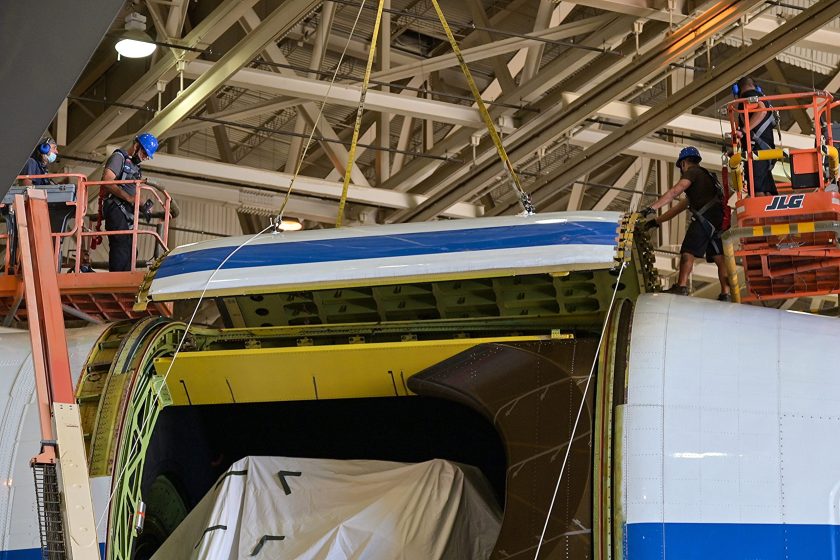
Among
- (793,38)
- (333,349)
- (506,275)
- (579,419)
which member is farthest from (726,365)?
(793,38)

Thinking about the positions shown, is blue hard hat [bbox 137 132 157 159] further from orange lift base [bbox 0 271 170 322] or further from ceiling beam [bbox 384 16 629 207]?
ceiling beam [bbox 384 16 629 207]

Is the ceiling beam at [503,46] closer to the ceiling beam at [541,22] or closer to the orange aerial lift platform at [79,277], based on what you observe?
the ceiling beam at [541,22]

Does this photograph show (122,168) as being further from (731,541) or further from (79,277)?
(731,541)

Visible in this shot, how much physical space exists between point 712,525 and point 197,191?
1573 cm

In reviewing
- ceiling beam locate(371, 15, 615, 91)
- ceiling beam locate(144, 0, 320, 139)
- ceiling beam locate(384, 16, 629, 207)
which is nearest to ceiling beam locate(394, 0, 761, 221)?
ceiling beam locate(384, 16, 629, 207)

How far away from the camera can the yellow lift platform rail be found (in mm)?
9602

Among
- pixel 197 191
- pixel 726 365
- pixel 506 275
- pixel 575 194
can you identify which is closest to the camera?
pixel 726 365

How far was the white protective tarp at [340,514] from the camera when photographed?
916cm

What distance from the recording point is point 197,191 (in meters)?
21.5

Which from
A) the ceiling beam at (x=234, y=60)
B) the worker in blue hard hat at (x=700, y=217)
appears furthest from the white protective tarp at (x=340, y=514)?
the ceiling beam at (x=234, y=60)

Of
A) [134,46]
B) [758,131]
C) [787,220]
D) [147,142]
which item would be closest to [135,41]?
[134,46]

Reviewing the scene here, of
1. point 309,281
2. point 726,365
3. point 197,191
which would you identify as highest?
point 197,191

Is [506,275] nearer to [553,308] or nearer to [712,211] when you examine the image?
[553,308]

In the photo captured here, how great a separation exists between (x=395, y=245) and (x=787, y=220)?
3434 millimetres
